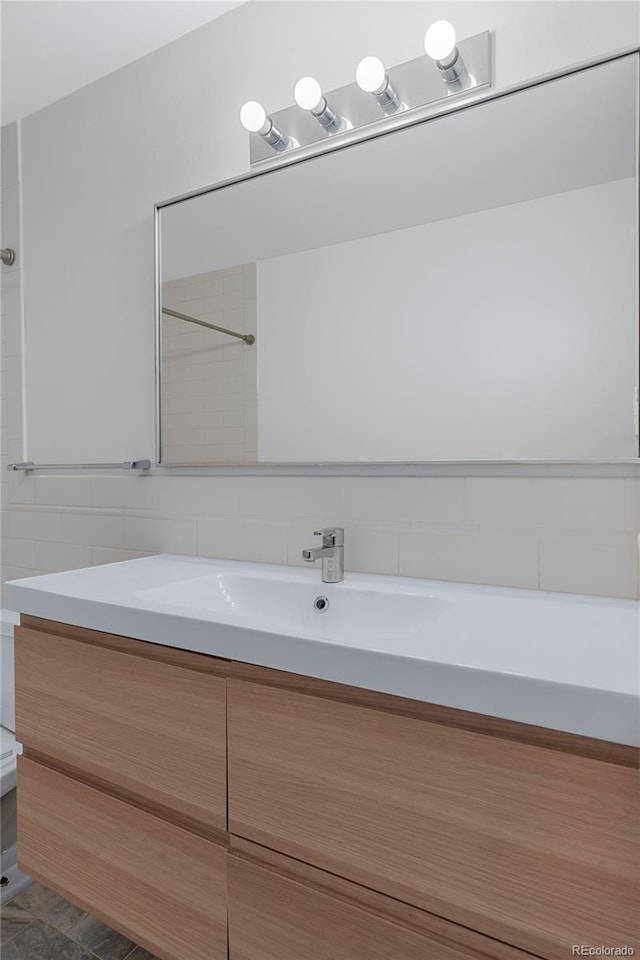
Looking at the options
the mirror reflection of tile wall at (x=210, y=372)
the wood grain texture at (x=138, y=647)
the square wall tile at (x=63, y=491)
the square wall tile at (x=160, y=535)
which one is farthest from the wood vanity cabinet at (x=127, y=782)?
the square wall tile at (x=63, y=491)

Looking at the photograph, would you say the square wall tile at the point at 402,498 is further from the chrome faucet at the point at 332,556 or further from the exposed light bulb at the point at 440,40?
the exposed light bulb at the point at 440,40

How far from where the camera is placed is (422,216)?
1373 mm

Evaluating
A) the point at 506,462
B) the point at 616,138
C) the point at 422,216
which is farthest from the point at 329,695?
the point at 616,138

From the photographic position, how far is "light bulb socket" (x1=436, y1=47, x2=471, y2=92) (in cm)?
130

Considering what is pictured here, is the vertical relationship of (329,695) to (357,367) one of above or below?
below

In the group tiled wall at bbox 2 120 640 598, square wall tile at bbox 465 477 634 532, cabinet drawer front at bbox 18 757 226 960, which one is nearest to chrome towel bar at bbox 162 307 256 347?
tiled wall at bbox 2 120 640 598

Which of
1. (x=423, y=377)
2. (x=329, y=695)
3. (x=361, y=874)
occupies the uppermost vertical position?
(x=423, y=377)

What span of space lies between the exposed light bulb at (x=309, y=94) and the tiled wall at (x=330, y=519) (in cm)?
87

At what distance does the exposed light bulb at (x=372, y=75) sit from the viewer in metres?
1.35

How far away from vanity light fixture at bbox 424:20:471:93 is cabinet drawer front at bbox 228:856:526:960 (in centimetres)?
152

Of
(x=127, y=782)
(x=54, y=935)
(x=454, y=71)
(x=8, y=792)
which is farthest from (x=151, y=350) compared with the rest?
(x=54, y=935)

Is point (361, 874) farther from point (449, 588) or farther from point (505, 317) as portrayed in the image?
point (505, 317)

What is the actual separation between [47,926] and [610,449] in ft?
5.62

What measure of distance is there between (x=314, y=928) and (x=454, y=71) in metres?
1.61
